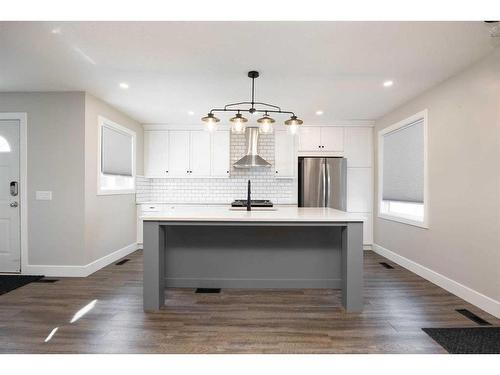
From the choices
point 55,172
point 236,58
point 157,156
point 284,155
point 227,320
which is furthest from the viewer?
point 157,156

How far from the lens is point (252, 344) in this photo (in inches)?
81.7

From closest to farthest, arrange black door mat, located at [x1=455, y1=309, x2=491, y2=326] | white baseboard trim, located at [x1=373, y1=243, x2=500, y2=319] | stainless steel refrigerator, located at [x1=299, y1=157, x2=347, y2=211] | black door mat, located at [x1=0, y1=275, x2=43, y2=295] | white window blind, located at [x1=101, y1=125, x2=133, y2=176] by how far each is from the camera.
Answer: black door mat, located at [x1=455, y1=309, x2=491, y2=326] < white baseboard trim, located at [x1=373, y1=243, x2=500, y2=319] < black door mat, located at [x1=0, y1=275, x2=43, y2=295] < white window blind, located at [x1=101, y1=125, x2=133, y2=176] < stainless steel refrigerator, located at [x1=299, y1=157, x2=347, y2=211]

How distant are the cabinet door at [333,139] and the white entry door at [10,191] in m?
4.79

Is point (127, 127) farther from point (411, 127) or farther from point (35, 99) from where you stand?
point (411, 127)

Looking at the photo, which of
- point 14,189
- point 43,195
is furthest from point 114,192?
point 14,189

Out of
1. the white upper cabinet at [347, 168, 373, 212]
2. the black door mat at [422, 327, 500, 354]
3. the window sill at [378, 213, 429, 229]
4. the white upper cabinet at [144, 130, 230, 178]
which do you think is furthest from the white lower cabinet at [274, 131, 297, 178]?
the black door mat at [422, 327, 500, 354]

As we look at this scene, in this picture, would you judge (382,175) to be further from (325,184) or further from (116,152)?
(116,152)

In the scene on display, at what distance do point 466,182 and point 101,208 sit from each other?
4614mm

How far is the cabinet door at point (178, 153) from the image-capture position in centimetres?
552

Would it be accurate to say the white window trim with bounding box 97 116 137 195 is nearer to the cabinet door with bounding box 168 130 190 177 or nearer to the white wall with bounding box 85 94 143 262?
the white wall with bounding box 85 94 143 262

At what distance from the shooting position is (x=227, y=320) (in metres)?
2.46

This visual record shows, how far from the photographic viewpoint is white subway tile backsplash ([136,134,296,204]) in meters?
5.54

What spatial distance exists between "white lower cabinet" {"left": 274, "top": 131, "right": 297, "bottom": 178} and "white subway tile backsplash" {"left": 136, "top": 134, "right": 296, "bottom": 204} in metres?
0.10

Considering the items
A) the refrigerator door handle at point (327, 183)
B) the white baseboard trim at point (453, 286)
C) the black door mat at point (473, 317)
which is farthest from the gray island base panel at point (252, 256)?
the refrigerator door handle at point (327, 183)
